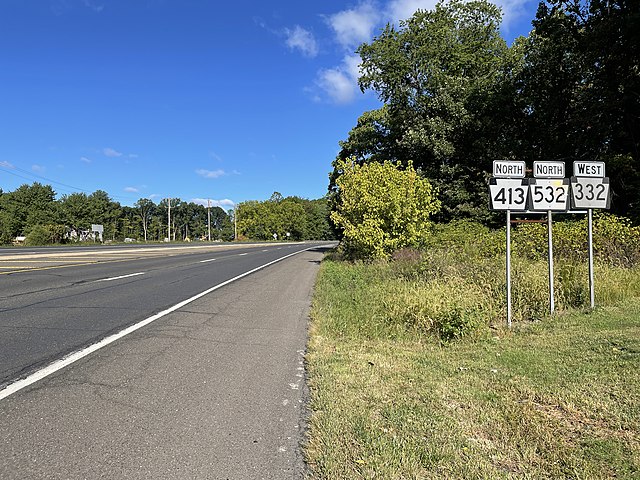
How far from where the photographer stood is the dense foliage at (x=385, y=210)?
1838 centimetres

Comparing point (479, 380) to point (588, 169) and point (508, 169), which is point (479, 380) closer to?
point (508, 169)

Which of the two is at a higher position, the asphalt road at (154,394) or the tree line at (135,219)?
the tree line at (135,219)

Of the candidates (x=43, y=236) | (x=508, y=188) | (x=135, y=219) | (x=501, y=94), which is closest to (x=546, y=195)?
(x=508, y=188)

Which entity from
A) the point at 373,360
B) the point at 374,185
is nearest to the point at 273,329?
the point at 373,360

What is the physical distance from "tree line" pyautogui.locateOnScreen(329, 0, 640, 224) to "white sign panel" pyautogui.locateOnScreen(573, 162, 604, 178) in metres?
11.2

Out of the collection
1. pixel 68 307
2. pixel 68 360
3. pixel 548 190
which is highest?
pixel 548 190

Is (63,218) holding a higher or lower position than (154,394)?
higher

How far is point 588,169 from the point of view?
8.41 meters

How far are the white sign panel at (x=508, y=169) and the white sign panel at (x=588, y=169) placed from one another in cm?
130

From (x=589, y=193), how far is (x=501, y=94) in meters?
20.2

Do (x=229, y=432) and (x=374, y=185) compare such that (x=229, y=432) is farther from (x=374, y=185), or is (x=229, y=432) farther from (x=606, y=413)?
(x=374, y=185)

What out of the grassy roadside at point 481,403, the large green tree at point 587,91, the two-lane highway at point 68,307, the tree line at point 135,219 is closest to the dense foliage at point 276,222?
the tree line at point 135,219

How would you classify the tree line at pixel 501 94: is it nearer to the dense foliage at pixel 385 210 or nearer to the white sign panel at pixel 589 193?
the dense foliage at pixel 385 210

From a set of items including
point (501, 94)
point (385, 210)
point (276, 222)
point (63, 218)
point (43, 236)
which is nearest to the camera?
point (385, 210)
